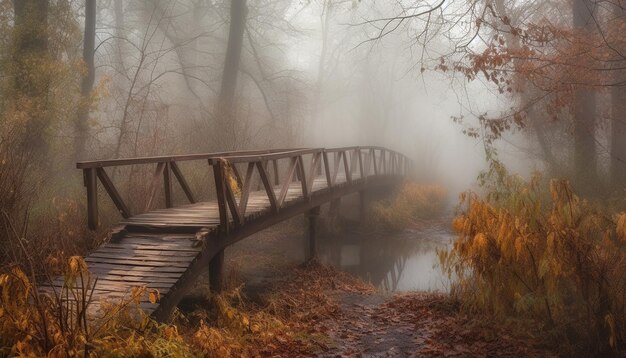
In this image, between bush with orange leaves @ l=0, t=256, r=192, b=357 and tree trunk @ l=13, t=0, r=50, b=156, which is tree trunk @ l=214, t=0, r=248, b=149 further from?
bush with orange leaves @ l=0, t=256, r=192, b=357

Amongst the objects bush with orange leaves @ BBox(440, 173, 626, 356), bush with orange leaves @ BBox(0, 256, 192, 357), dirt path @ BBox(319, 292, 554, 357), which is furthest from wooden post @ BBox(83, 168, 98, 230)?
bush with orange leaves @ BBox(440, 173, 626, 356)

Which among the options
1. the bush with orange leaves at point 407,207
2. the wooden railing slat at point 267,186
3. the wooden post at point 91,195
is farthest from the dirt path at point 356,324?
the bush with orange leaves at point 407,207

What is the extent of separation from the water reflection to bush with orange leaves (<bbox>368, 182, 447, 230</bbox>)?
0.59 metres

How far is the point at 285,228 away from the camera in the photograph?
14.7 m

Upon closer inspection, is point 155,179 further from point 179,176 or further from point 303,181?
point 303,181

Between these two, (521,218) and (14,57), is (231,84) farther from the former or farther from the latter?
(521,218)

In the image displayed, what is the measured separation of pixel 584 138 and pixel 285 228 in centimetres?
789

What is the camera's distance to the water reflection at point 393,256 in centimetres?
1126

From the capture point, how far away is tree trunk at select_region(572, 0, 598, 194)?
1228 cm

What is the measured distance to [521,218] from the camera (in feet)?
19.3

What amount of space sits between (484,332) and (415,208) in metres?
12.7

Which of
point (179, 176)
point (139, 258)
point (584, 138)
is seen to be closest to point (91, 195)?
point (139, 258)

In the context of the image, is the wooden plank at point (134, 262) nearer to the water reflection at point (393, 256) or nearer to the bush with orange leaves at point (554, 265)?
the bush with orange leaves at point (554, 265)

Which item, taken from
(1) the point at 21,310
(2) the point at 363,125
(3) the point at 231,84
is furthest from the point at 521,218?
(2) the point at 363,125
